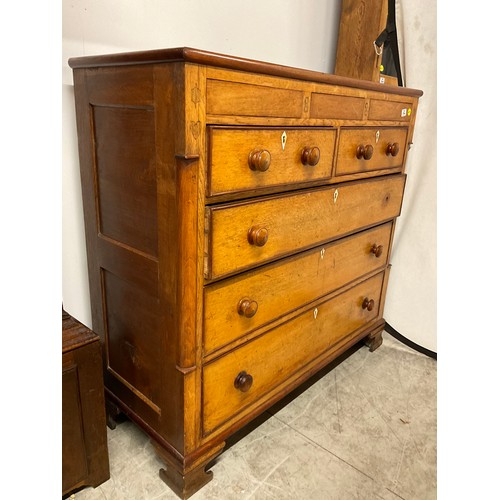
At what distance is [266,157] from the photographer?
3.78ft

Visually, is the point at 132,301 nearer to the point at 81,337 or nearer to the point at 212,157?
the point at 81,337

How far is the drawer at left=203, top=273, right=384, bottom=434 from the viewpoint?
4.37ft

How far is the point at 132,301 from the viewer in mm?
1353

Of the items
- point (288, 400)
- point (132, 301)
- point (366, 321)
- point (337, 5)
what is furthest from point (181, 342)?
point (337, 5)

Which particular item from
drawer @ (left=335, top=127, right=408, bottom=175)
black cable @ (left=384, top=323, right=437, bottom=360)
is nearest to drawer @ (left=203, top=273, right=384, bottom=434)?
black cable @ (left=384, top=323, right=437, bottom=360)

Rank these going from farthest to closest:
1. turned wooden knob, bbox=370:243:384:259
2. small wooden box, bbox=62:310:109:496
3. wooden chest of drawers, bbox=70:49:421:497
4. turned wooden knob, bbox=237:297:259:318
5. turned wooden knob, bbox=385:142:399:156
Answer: turned wooden knob, bbox=370:243:384:259
turned wooden knob, bbox=385:142:399:156
turned wooden knob, bbox=237:297:259:318
small wooden box, bbox=62:310:109:496
wooden chest of drawers, bbox=70:49:421:497

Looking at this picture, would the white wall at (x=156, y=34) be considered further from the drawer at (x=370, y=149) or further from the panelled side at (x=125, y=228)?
the drawer at (x=370, y=149)

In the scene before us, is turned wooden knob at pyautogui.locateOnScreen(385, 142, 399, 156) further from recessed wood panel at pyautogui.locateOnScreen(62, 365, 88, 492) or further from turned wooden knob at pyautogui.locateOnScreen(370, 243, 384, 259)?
recessed wood panel at pyautogui.locateOnScreen(62, 365, 88, 492)

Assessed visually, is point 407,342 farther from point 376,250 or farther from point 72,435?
point 72,435

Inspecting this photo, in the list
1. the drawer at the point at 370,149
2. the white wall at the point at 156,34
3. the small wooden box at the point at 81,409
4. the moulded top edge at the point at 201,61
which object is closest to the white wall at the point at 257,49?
the white wall at the point at 156,34

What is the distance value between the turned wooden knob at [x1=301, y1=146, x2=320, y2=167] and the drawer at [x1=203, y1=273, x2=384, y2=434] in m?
0.57

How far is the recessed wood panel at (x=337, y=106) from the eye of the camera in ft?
4.41

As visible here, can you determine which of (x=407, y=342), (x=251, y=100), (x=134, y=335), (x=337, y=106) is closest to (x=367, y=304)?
(x=407, y=342)
